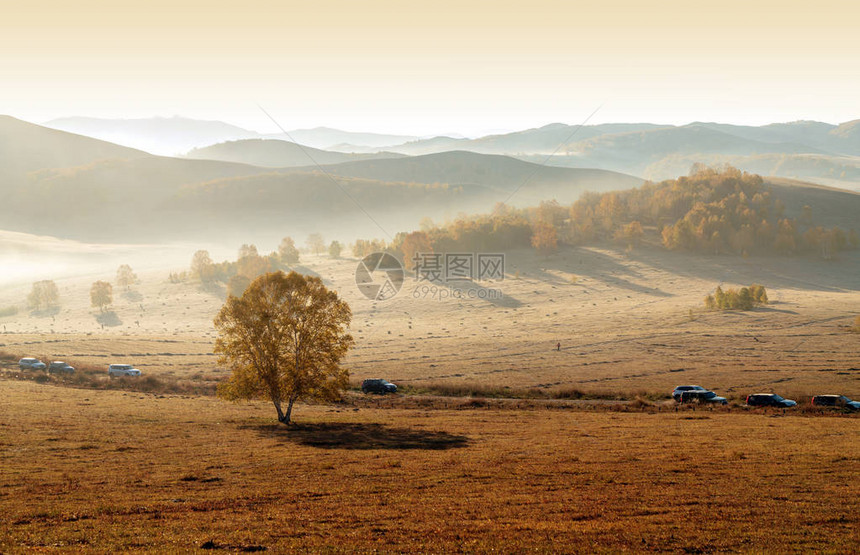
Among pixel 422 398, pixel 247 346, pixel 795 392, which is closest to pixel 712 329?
pixel 795 392

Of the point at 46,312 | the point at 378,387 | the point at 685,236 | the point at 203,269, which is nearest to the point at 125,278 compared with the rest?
the point at 203,269

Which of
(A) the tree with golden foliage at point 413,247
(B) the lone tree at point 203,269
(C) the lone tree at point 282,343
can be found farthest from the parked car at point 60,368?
(A) the tree with golden foliage at point 413,247

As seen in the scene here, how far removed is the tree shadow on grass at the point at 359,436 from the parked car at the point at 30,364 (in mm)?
39889

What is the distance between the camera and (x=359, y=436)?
4203cm

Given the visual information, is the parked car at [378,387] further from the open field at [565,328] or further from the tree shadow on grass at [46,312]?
the tree shadow on grass at [46,312]

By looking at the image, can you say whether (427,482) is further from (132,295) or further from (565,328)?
(132,295)

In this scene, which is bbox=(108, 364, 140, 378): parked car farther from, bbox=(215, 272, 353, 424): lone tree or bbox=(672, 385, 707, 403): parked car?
bbox=(672, 385, 707, 403): parked car

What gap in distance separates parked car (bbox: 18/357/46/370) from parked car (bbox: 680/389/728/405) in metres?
72.2

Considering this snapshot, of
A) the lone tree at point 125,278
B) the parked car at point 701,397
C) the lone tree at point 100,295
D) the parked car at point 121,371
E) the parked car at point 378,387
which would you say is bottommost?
the parked car at point 378,387

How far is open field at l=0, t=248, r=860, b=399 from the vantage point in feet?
235

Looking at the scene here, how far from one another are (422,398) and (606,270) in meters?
116

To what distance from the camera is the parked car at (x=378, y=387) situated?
64.5 m

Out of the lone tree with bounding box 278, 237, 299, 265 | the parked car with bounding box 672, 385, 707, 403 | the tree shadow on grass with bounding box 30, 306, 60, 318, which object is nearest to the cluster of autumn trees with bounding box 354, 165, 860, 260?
the lone tree with bounding box 278, 237, 299, 265

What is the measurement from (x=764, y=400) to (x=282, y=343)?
44.0 m
